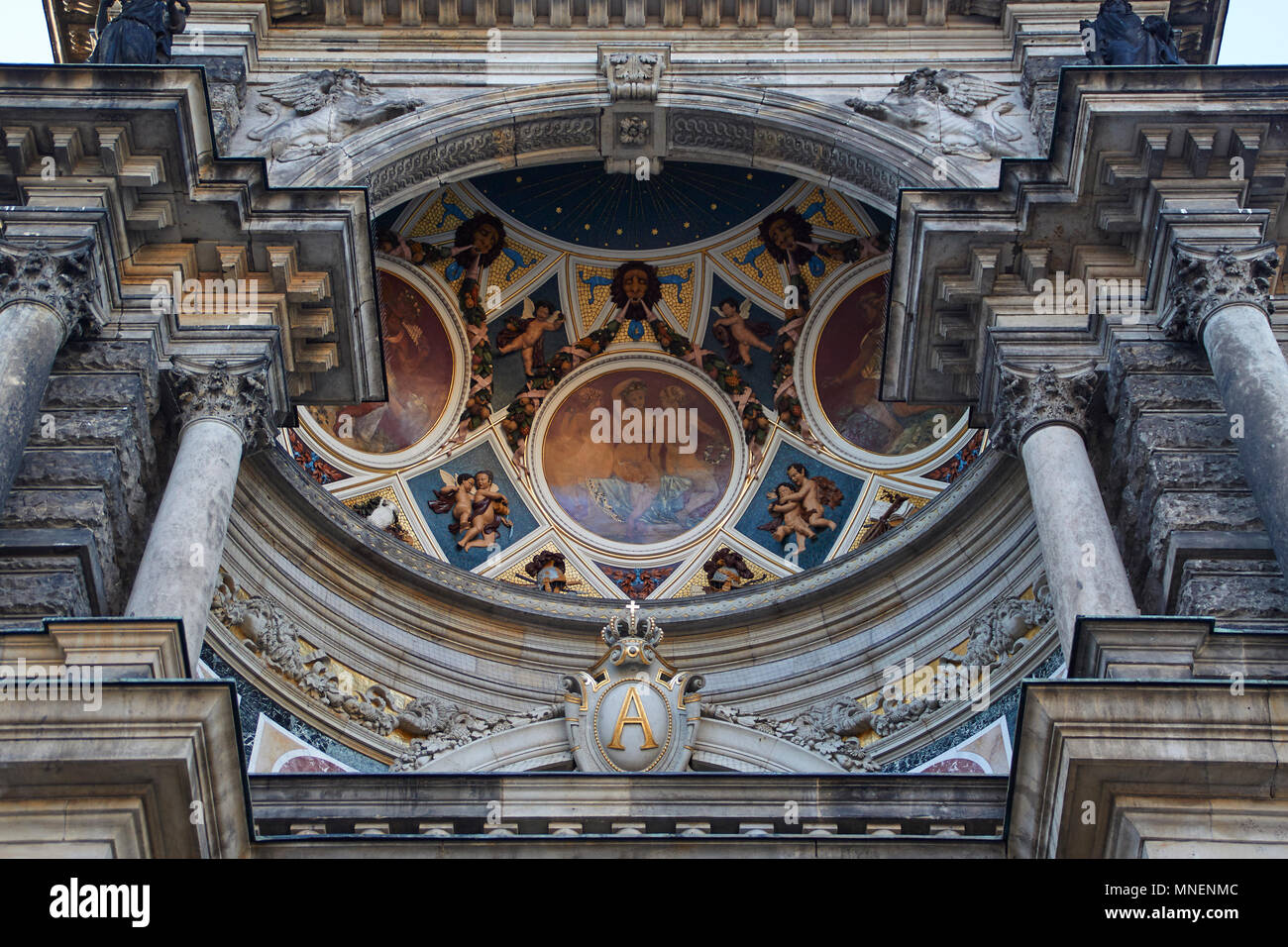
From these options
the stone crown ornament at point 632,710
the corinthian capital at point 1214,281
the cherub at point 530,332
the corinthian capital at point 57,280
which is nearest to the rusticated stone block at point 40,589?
the corinthian capital at point 57,280

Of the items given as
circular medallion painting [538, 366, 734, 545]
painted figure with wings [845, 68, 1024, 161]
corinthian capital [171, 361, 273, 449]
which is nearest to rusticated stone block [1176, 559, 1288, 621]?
painted figure with wings [845, 68, 1024, 161]

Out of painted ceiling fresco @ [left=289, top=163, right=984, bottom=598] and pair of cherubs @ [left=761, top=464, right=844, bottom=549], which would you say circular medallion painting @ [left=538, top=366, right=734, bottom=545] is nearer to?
painted ceiling fresco @ [left=289, top=163, right=984, bottom=598]

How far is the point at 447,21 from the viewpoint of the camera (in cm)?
1644

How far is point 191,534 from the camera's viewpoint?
11.1 metres

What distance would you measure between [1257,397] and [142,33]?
9.37m

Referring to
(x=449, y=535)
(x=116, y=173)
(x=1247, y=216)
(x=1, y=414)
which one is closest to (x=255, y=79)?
(x=116, y=173)

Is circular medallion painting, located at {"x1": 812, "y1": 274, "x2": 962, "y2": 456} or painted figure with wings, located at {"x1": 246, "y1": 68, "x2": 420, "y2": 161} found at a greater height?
painted figure with wings, located at {"x1": 246, "y1": 68, "x2": 420, "y2": 161}

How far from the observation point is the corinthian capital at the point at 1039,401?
12367 millimetres

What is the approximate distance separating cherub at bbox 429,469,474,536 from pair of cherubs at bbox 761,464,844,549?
3034 millimetres

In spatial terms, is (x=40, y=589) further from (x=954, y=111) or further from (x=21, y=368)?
(x=954, y=111)

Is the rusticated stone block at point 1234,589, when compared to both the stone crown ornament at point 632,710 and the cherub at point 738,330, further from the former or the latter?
the cherub at point 738,330

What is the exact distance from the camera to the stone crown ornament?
1248 cm
